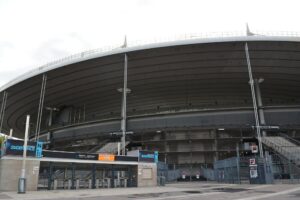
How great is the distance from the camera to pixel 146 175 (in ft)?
91.9

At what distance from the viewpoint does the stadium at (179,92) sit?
41.9 m

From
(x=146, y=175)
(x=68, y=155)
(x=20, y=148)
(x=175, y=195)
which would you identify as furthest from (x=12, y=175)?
(x=146, y=175)

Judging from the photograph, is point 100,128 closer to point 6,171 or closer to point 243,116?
point 243,116

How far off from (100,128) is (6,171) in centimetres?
3342

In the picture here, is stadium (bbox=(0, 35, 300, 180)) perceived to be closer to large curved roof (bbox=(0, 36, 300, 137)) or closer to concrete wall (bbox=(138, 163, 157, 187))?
large curved roof (bbox=(0, 36, 300, 137))

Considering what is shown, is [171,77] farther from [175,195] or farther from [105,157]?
[175,195]

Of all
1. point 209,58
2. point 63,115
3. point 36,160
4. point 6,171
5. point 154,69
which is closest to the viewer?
point 6,171

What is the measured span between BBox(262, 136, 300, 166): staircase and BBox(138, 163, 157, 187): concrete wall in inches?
633

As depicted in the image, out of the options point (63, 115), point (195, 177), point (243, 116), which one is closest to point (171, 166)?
point (195, 177)

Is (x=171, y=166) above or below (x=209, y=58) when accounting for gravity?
below

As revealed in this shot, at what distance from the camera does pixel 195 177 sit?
4456 cm

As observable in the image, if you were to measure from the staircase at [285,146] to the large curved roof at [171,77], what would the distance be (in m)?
7.58

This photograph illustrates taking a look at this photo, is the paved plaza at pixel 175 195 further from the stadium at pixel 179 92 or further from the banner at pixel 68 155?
the stadium at pixel 179 92

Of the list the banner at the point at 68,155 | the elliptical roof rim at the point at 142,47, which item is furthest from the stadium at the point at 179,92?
the banner at the point at 68,155
